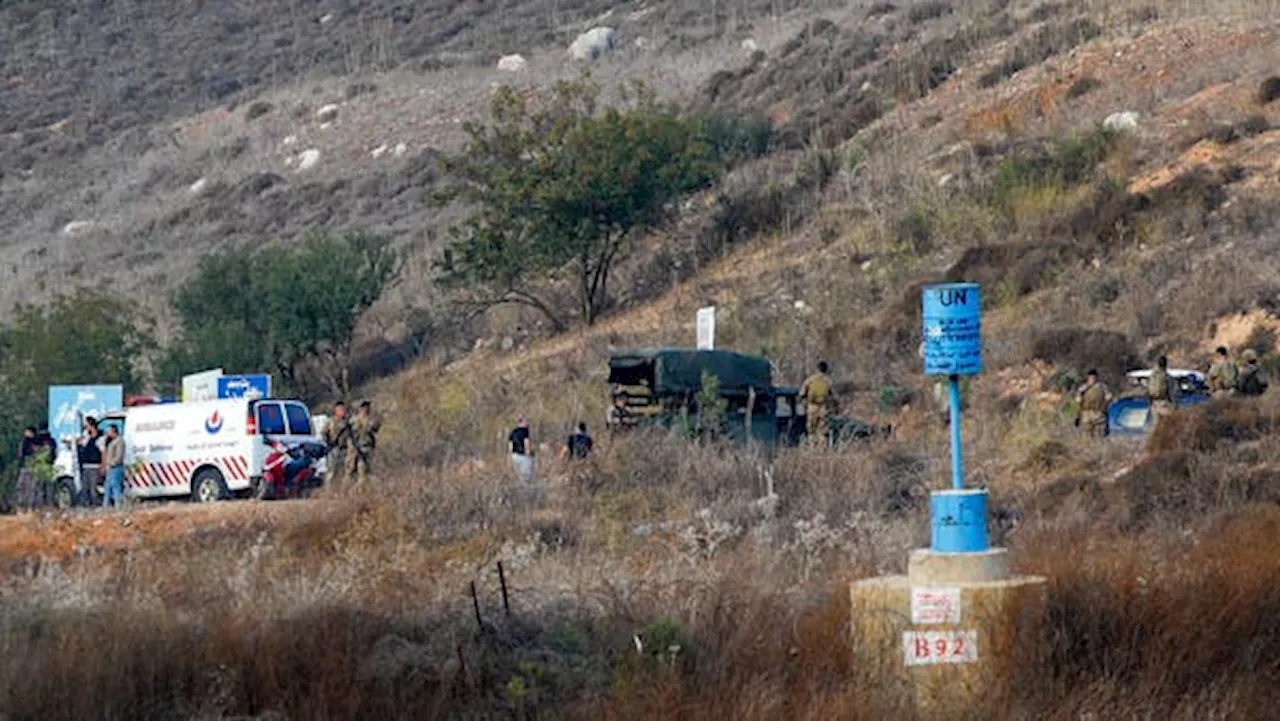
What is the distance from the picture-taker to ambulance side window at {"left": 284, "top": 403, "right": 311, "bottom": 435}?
33.7 metres

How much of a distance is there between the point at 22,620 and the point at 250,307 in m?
36.1

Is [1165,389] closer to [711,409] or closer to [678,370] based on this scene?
[711,409]

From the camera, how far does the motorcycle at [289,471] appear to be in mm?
32812

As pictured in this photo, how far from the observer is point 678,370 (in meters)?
33.7

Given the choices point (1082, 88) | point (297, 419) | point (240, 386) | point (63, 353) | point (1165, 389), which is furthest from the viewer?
point (1082, 88)

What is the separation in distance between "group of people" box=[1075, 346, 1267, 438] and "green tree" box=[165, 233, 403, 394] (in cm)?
2110

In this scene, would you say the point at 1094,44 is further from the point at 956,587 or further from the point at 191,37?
the point at 191,37

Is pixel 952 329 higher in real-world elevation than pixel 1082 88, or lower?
lower

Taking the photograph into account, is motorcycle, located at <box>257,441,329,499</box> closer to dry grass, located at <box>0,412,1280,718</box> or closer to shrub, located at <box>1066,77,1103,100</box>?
dry grass, located at <box>0,412,1280,718</box>

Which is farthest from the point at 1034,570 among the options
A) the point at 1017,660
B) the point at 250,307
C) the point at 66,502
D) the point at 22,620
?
the point at 250,307

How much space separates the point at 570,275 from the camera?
50.4 m

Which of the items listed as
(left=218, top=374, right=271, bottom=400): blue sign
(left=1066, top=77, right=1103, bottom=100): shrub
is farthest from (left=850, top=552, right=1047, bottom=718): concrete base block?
(left=1066, top=77, right=1103, bottom=100): shrub

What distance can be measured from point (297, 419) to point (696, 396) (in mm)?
5779

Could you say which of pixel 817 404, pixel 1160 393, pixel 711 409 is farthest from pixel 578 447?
pixel 1160 393
